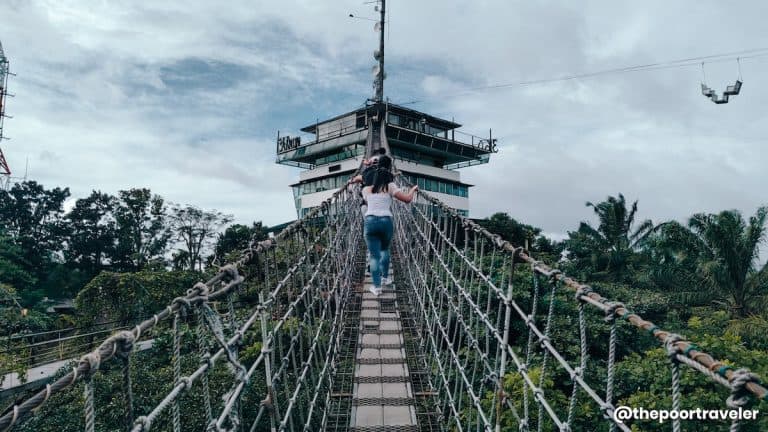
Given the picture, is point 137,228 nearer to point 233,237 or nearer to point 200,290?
point 233,237

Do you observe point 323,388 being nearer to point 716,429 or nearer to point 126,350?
point 126,350

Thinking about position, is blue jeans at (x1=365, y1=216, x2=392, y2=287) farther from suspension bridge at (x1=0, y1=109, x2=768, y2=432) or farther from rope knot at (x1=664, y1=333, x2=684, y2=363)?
rope knot at (x1=664, y1=333, x2=684, y2=363)

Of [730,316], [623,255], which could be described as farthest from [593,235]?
[730,316]

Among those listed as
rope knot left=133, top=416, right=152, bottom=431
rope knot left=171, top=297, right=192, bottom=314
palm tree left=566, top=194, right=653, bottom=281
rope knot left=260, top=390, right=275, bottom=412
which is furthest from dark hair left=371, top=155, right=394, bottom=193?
palm tree left=566, top=194, right=653, bottom=281

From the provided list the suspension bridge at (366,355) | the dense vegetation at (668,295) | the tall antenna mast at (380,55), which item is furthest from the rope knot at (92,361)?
the tall antenna mast at (380,55)

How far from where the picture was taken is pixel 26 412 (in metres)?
0.70

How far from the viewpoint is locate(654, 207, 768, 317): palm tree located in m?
11.3

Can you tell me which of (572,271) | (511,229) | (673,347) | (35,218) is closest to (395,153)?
(511,229)

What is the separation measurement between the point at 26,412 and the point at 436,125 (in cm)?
2364

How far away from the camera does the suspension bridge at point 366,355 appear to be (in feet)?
3.17

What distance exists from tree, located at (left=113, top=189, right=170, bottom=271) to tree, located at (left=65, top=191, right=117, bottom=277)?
44 centimetres

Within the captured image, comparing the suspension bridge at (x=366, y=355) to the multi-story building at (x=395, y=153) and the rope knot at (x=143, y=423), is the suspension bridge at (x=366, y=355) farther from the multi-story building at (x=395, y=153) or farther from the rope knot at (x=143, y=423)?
the multi-story building at (x=395, y=153)

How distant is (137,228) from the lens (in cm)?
2383

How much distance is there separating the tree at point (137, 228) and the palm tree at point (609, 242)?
19178 mm
